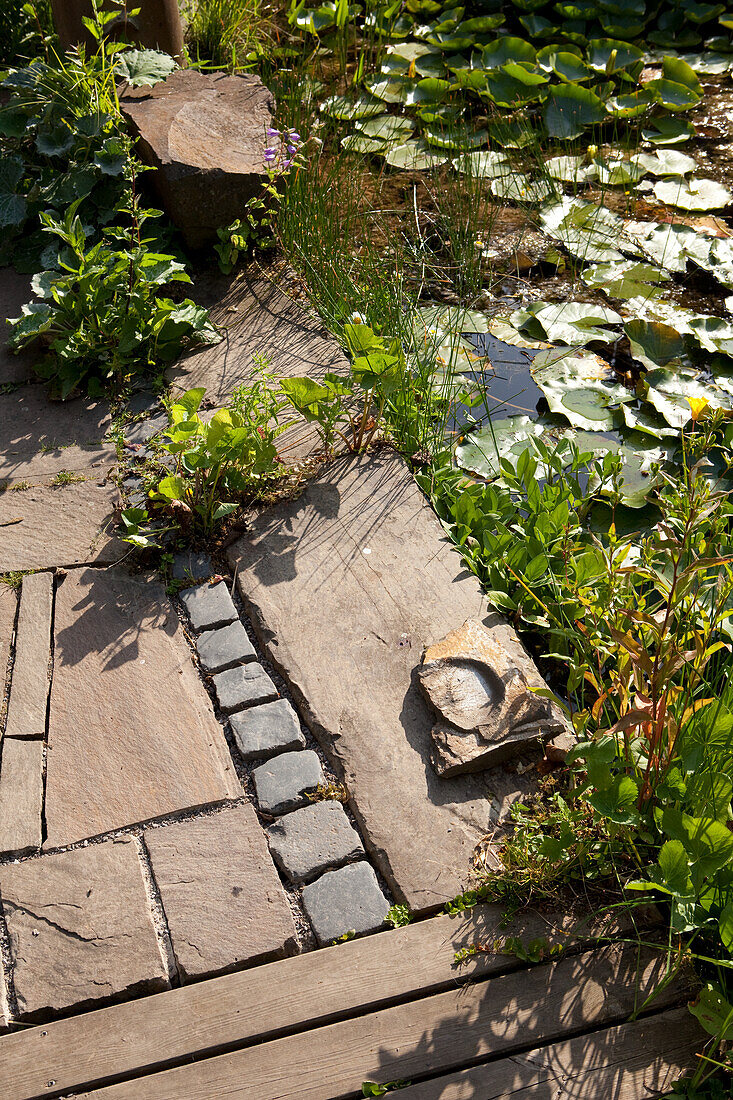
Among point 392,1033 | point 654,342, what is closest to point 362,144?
point 654,342

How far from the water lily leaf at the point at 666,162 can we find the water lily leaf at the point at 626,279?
754mm

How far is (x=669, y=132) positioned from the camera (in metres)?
3.97

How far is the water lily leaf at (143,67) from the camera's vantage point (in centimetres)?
316

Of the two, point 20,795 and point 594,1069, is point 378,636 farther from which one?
point 594,1069

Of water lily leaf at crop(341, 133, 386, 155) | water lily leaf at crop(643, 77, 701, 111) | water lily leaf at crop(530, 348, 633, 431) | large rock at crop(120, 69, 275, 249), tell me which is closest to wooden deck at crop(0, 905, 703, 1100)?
water lily leaf at crop(530, 348, 633, 431)

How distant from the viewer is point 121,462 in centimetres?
254

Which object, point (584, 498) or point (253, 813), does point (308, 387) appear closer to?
point (584, 498)

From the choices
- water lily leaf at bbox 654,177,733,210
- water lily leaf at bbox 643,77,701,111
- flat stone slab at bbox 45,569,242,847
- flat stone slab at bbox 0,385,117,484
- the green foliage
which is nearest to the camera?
flat stone slab at bbox 45,569,242,847

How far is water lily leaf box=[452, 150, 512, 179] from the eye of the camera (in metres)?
3.75

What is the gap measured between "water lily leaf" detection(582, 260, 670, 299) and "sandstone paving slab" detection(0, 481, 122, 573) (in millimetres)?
1929

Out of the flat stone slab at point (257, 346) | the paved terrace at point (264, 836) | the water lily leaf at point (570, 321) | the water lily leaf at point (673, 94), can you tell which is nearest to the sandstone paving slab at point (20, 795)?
the paved terrace at point (264, 836)

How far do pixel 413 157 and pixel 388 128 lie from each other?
0.34 m

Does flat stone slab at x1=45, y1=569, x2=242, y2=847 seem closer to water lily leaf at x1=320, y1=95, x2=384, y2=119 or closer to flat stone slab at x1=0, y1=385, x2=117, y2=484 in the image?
flat stone slab at x1=0, y1=385, x2=117, y2=484

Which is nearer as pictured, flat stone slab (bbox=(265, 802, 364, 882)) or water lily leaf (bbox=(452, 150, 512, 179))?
flat stone slab (bbox=(265, 802, 364, 882))
